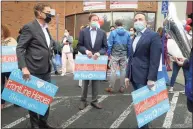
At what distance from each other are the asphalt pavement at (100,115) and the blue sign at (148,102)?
64cm

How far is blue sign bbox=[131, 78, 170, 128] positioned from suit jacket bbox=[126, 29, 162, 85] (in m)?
0.19

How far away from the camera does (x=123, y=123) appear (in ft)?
17.1

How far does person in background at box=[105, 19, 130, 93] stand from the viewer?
309 inches

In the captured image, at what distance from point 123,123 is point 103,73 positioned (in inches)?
53.4

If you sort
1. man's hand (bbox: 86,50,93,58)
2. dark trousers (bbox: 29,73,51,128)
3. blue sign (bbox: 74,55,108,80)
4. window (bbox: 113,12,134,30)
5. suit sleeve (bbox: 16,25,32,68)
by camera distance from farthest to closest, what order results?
1. window (bbox: 113,12,134,30)
2. blue sign (bbox: 74,55,108,80)
3. man's hand (bbox: 86,50,93,58)
4. dark trousers (bbox: 29,73,51,128)
5. suit sleeve (bbox: 16,25,32,68)

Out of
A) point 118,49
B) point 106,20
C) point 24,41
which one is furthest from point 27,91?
point 106,20

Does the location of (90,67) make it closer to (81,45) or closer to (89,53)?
(89,53)

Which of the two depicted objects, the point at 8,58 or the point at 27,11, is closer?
→ the point at 8,58

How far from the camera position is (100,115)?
222 inches

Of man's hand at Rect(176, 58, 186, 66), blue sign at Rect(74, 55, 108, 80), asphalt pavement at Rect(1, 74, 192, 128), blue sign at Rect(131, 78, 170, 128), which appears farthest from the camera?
blue sign at Rect(74, 55, 108, 80)

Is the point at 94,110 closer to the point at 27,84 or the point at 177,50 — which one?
the point at 27,84

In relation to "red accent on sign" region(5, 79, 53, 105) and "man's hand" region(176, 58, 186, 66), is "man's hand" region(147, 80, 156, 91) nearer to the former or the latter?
"man's hand" region(176, 58, 186, 66)

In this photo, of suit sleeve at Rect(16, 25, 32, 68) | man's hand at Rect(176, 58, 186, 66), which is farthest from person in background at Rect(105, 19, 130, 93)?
man's hand at Rect(176, 58, 186, 66)

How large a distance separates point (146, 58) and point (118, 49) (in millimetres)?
3329
